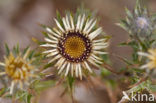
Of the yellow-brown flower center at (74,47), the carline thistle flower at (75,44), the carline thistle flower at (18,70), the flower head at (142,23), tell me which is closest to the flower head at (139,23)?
the flower head at (142,23)

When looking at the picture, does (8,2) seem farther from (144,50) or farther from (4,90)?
(144,50)

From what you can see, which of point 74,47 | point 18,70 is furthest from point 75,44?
point 18,70

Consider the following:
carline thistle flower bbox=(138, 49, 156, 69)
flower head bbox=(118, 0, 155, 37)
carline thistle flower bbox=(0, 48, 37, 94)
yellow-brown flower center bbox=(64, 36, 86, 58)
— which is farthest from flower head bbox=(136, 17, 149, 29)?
carline thistle flower bbox=(0, 48, 37, 94)

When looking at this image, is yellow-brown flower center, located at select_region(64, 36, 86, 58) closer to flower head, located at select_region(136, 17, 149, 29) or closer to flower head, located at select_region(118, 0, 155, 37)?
flower head, located at select_region(118, 0, 155, 37)

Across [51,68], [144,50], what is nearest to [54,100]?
[51,68]

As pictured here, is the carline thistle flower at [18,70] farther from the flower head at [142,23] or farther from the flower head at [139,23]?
the flower head at [142,23]

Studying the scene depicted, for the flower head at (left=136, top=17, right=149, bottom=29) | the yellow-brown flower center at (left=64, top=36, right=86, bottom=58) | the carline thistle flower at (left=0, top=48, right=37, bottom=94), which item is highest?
the flower head at (left=136, top=17, right=149, bottom=29)
